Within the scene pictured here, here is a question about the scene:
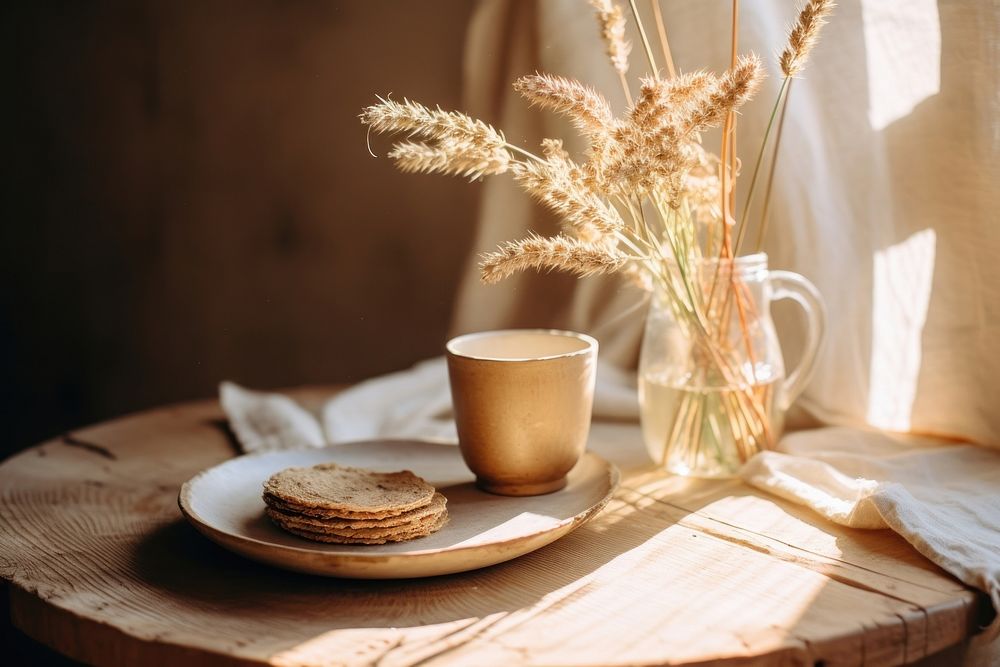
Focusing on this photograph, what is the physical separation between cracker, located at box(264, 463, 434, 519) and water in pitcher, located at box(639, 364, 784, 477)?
1.11ft

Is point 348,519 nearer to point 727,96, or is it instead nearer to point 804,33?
point 727,96

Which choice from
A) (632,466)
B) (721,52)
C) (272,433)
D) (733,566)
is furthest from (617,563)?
(721,52)

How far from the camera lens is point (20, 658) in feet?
5.55

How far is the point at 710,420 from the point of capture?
3.68ft

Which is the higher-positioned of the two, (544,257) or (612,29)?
(612,29)

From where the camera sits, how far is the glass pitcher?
108 cm

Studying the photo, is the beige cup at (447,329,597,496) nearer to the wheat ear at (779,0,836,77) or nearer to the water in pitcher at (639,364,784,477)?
the water in pitcher at (639,364,784,477)

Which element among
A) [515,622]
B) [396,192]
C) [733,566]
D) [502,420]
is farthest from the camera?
[396,192]

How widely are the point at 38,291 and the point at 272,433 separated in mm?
1073

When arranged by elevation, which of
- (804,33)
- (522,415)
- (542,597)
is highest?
(804,33)

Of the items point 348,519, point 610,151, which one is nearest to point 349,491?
point 348,519

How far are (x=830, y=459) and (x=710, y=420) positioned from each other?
0.50 feet

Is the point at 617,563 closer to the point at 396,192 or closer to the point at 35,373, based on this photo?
the point at 396,192

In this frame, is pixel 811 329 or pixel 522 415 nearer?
pixel 522 415
